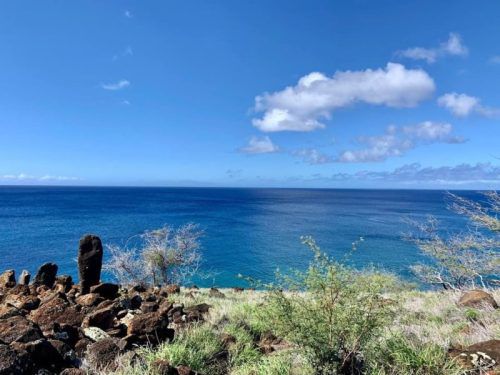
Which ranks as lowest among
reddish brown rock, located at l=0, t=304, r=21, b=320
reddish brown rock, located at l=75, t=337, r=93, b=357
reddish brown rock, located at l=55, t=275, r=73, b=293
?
reddish brown rock, located at l=55, t=275, r=73, b=293

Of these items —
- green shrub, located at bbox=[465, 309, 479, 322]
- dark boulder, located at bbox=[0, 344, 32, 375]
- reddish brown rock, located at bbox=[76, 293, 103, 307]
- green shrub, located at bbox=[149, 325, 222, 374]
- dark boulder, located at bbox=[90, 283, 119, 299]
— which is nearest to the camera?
dark boulder, located at bbox=[0, 344, 32, 375]

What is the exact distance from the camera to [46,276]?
13.8 m

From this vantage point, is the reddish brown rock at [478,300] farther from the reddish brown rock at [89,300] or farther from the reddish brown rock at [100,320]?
the reddish brown rock at [89,300]

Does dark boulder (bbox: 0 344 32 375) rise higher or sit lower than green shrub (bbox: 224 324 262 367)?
higher

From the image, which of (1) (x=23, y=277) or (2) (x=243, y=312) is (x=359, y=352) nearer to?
(2) (x=243, y=312)

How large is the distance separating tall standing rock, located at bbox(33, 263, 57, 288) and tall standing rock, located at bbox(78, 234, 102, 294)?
1.70m

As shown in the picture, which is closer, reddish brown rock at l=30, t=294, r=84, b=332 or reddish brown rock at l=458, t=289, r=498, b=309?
reddish brown rock at l=30, t=294, r=84, b=332

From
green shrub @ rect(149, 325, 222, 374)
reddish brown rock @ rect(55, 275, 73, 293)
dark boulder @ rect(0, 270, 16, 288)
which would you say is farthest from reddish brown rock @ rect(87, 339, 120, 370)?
dark boulder @ rect(0, 270, 16, 288)

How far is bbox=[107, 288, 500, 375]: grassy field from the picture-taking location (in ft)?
19.5

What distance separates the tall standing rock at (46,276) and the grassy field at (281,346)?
7.07 meters

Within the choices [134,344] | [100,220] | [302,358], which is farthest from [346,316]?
[100,220]

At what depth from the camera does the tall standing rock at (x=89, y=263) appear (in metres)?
12.8

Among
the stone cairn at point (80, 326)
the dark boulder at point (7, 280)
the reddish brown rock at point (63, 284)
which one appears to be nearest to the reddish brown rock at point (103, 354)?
the stone cairn at point (80, 326)

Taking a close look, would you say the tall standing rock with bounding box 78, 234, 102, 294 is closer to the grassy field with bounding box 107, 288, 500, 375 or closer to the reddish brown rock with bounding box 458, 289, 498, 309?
the grassy field with bounding box 107, 288, 500, 375
